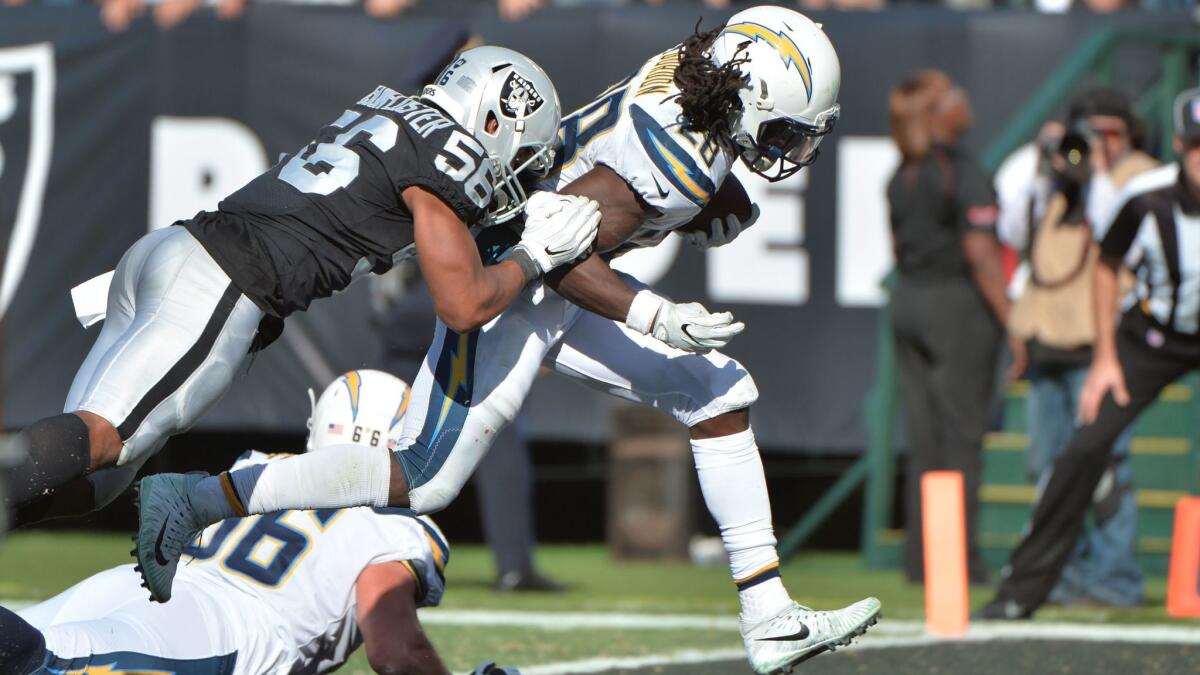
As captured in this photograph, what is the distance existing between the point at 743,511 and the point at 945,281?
3575 millimetres

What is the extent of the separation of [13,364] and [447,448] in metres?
5.72

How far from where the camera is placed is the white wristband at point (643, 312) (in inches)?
167

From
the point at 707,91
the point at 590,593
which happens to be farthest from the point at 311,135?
the point at 707,91

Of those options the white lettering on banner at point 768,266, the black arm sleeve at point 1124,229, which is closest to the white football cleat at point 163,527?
the black arm sleeve at point 1124,229

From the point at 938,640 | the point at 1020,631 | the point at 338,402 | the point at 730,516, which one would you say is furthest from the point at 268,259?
the point at 1020,631

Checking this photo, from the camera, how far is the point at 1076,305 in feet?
24.2

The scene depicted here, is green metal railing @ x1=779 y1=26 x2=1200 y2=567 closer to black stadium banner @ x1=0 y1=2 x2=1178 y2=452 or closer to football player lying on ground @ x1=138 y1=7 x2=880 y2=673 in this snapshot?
black stadium banner @ x1=0 y1=2 x2=1178 y2=452

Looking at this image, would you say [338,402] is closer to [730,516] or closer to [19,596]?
[730,516]

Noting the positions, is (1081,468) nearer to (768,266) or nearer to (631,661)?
(631,661)

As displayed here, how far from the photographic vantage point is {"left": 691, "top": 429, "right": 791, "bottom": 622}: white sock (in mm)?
4418

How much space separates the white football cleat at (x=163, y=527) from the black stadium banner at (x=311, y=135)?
468cm

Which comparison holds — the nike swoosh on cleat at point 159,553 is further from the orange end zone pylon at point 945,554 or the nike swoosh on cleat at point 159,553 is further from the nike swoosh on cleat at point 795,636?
the orange end zone pylon at point 945,554

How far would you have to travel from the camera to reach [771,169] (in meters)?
4.58

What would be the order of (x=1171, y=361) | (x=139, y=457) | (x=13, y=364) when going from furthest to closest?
(x=13, y=364)
(x=1171, y=361)
(x=139, y=457)
